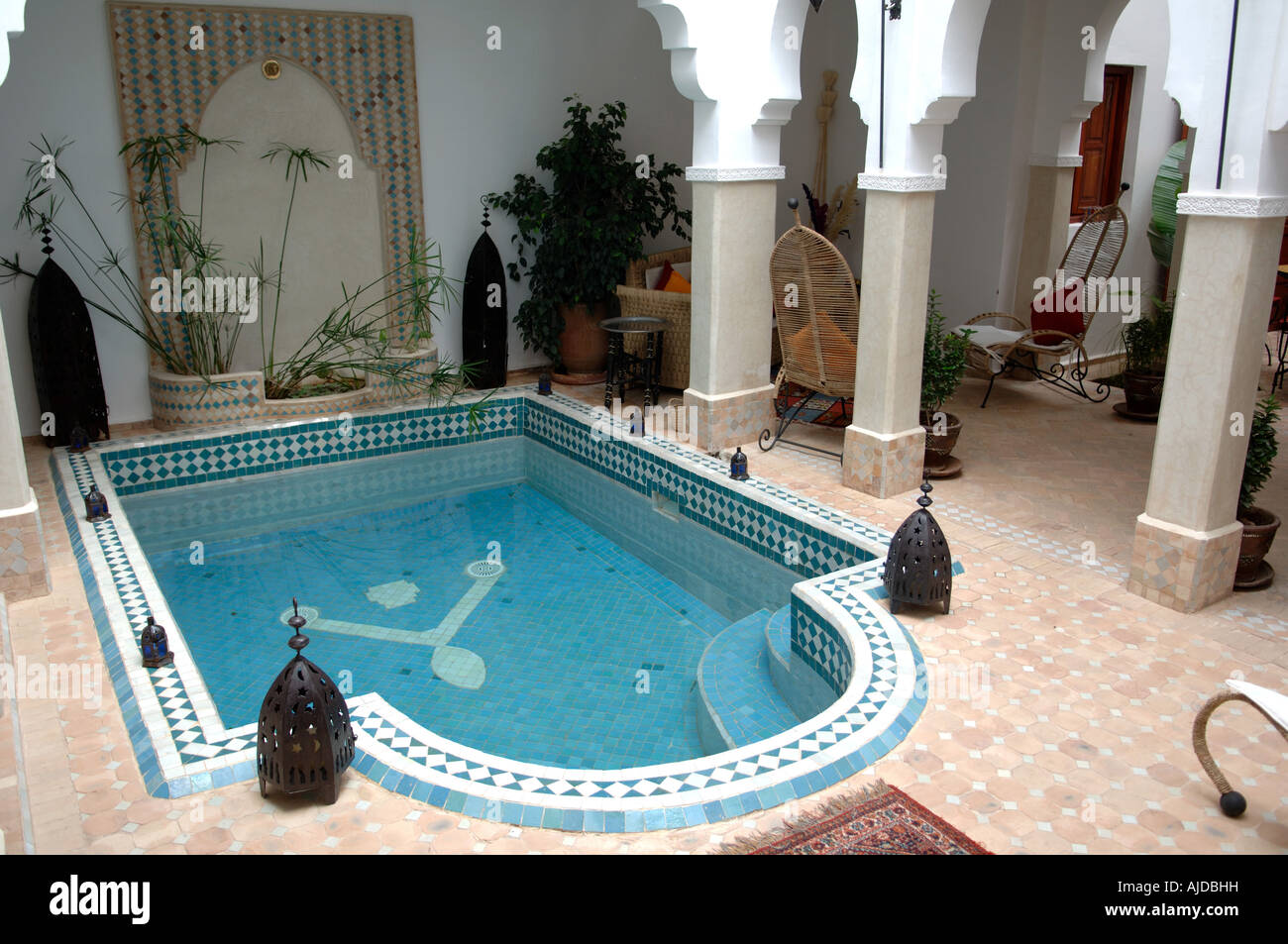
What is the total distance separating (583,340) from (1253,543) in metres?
5.15

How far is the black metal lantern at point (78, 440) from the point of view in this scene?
6.23 m

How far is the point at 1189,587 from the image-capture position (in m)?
4.10

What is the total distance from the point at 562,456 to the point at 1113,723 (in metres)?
4.56

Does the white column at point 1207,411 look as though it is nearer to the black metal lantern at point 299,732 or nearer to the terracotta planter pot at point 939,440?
the terracotta planter pot at point 939,440

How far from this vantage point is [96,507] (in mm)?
5203

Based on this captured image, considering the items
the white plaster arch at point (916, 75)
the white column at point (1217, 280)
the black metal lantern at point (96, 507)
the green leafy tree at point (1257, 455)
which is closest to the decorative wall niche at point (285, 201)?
the black metal lantern at point (96, 507)

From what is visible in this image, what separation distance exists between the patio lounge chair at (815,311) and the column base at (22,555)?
4016mm

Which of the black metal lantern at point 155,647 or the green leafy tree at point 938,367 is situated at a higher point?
the green leafy tree at point 938,367

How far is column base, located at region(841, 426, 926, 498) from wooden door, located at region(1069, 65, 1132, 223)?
4.27 m

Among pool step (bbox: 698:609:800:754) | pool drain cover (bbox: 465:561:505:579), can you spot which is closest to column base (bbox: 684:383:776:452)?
pool drain cover (bbox: 465:561:505:579)

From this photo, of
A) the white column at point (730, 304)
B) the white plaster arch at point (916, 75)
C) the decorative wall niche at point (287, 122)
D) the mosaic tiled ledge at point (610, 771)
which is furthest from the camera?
the decorative wall niche at point (287, 122)

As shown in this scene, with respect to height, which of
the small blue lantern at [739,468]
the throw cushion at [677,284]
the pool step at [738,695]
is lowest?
the pool step at [738,695]
